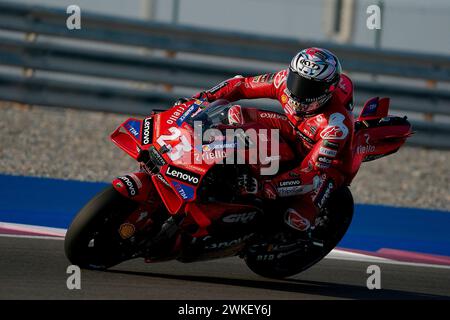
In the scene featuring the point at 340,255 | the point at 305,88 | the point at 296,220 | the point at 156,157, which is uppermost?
the point at 305,88

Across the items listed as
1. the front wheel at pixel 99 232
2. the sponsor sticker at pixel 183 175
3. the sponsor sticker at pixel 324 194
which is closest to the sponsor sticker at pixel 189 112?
the sponsor sticker at pixel 183 175

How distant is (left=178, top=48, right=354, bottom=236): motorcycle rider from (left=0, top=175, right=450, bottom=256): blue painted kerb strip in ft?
6.39

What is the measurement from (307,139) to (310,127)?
0.09m

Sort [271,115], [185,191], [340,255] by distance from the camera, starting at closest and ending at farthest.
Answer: [185,191], [271,115], [340,255]

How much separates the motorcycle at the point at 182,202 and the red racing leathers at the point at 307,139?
12cm

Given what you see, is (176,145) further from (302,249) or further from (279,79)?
(302,249)

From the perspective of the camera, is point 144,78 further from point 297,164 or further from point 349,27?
point 297,164

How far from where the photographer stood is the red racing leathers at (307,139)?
20.0ft

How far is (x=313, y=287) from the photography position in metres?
6.63

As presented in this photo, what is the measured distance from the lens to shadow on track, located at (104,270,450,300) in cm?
639

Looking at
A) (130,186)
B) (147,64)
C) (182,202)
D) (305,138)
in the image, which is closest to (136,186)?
(130,186)

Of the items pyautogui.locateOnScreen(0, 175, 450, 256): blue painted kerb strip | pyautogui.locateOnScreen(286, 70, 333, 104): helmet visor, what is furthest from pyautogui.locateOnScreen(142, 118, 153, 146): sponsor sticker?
pyautogui.locateOnScreen(0, 175, 450, 256): blue painted kerb strip
